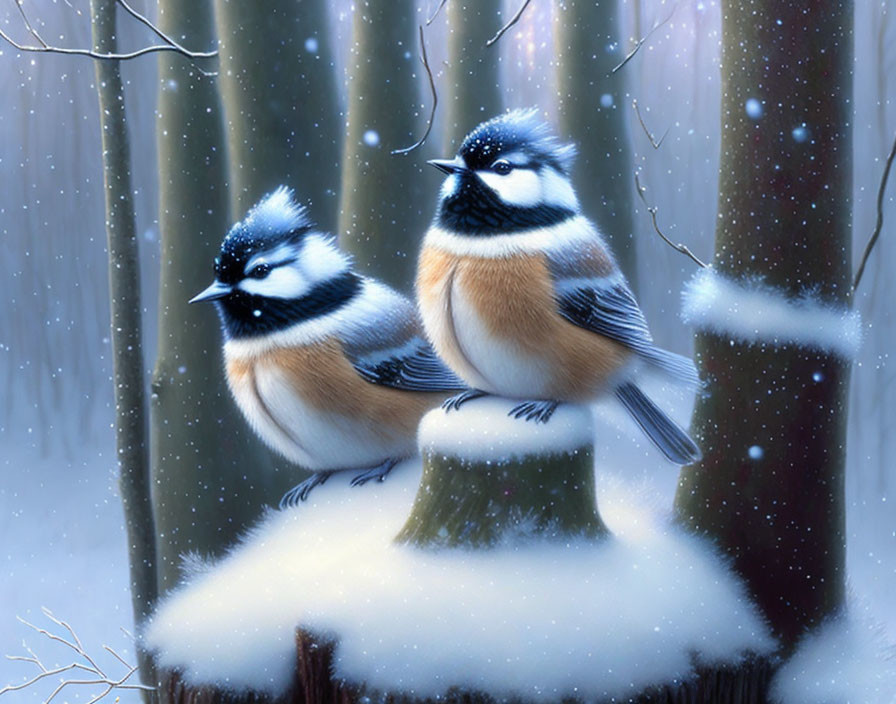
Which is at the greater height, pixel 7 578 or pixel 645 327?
pixel 645 327

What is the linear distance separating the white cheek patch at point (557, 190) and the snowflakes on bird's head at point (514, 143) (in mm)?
11

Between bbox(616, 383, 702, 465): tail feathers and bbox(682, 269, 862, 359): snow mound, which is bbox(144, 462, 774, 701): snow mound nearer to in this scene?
bbox(616, 383, 702, 465): tail feathers

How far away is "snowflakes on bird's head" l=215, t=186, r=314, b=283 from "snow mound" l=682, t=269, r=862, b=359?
1.68 feet

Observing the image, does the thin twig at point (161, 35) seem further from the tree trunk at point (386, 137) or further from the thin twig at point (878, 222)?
the thin twig at point (878, 222)

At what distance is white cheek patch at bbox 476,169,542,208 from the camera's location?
1.13m

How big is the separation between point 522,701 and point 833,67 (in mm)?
781

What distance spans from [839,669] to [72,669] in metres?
1.03

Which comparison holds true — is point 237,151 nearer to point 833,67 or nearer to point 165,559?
point 165,559

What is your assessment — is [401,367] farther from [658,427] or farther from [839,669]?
[839,669]

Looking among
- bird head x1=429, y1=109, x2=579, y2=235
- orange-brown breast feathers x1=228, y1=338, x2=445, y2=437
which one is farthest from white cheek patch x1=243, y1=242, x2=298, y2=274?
bird head x1=429, y1=109, x2=579, y2=235

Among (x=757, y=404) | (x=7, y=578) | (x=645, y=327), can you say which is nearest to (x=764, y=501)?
(x=757, y=404)

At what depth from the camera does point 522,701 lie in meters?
1.14

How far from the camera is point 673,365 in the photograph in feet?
3.81

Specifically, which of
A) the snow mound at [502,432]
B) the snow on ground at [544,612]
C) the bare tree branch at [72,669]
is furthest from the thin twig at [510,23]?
the bare tree branch at [72,669]
